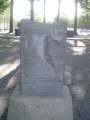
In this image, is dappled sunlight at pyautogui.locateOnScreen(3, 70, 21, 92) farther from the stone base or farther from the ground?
the stone base

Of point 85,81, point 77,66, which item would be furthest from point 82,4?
point 85,81

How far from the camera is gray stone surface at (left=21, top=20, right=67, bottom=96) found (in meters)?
2.69

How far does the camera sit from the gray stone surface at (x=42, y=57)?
2.69 metres

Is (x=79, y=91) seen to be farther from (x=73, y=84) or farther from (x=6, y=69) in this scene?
(x=6, y=69)

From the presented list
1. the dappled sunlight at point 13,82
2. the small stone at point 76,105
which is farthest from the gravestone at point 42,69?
the dappled sunlight at point 13,82

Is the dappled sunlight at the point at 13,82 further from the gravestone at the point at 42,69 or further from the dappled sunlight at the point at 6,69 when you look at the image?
the gravestone at the point at 42,69

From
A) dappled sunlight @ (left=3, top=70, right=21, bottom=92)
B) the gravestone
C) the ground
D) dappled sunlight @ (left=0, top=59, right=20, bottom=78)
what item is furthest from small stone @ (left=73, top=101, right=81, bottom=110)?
dappled sunlight @ (left=0, top=59, right=20, bottom=78)

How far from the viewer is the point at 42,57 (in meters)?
2.80

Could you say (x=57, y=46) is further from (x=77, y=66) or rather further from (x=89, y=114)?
(x=77, y=66)

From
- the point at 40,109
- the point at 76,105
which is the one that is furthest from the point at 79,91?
the point at 40,109

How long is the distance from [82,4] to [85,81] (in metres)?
19.1

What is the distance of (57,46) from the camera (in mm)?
2750

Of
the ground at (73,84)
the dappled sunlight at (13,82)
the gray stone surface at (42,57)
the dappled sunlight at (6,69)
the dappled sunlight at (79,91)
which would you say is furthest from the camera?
the dappled sunlight at (6,69)

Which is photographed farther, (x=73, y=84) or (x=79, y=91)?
(x=73, y=84)
